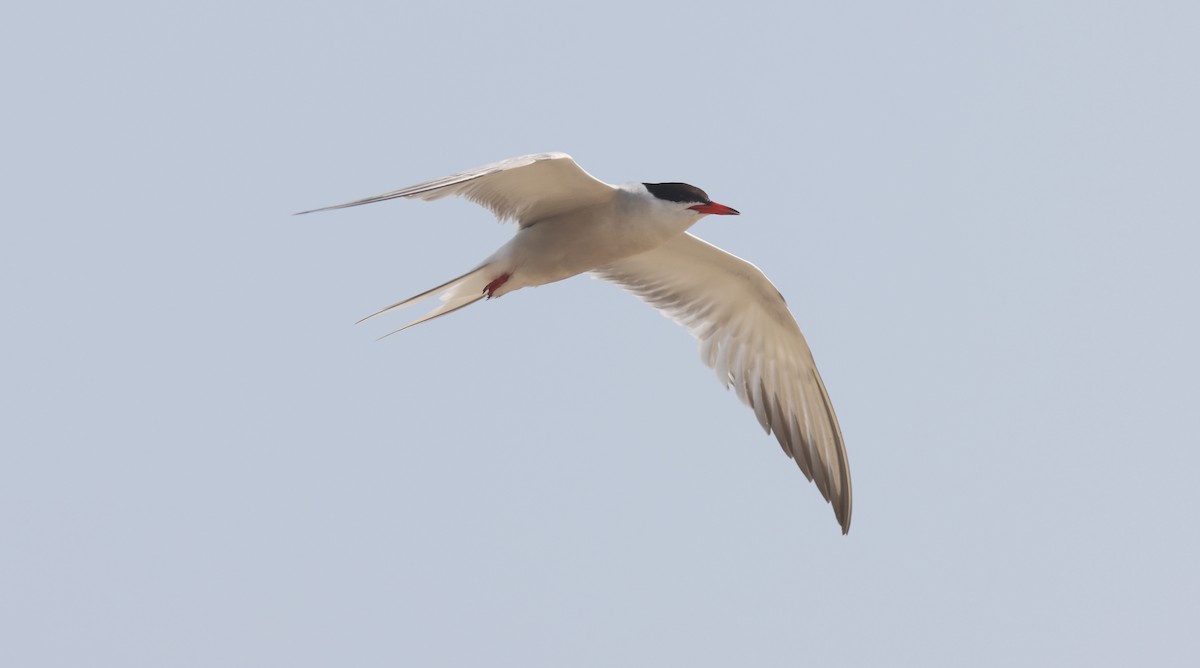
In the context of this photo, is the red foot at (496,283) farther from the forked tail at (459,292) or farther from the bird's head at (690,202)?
the bird's head at (690,202)

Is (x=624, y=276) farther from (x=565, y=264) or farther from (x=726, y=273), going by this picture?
(x=565, y=264)

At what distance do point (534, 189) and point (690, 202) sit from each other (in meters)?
0.91

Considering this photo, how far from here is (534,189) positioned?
7.77m

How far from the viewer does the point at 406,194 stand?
6.32 meters

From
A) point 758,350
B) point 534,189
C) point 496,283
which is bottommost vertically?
point 758,350

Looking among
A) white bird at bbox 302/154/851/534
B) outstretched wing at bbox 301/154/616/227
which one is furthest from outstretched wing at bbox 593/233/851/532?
outstretched wing at bbox 301/154/616/227

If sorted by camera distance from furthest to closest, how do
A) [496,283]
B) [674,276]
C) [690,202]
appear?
→ 1. [674,276]
2. [496,283]
3. [690,202]

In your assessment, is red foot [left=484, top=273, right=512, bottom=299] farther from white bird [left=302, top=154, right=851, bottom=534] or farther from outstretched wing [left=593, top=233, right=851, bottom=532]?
outstretched wing [left=593, top=233, right=851, bottom=532]

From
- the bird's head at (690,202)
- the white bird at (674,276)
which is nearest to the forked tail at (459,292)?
the white bird at (674,276)

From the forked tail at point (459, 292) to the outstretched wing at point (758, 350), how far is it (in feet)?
4.22

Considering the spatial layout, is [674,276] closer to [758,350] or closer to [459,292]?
[758,350]

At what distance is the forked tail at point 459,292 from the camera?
7.79 metres

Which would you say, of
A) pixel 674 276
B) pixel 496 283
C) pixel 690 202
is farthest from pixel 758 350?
pixel 496 283

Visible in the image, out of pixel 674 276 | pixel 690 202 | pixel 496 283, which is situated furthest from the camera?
pixel 674 276
